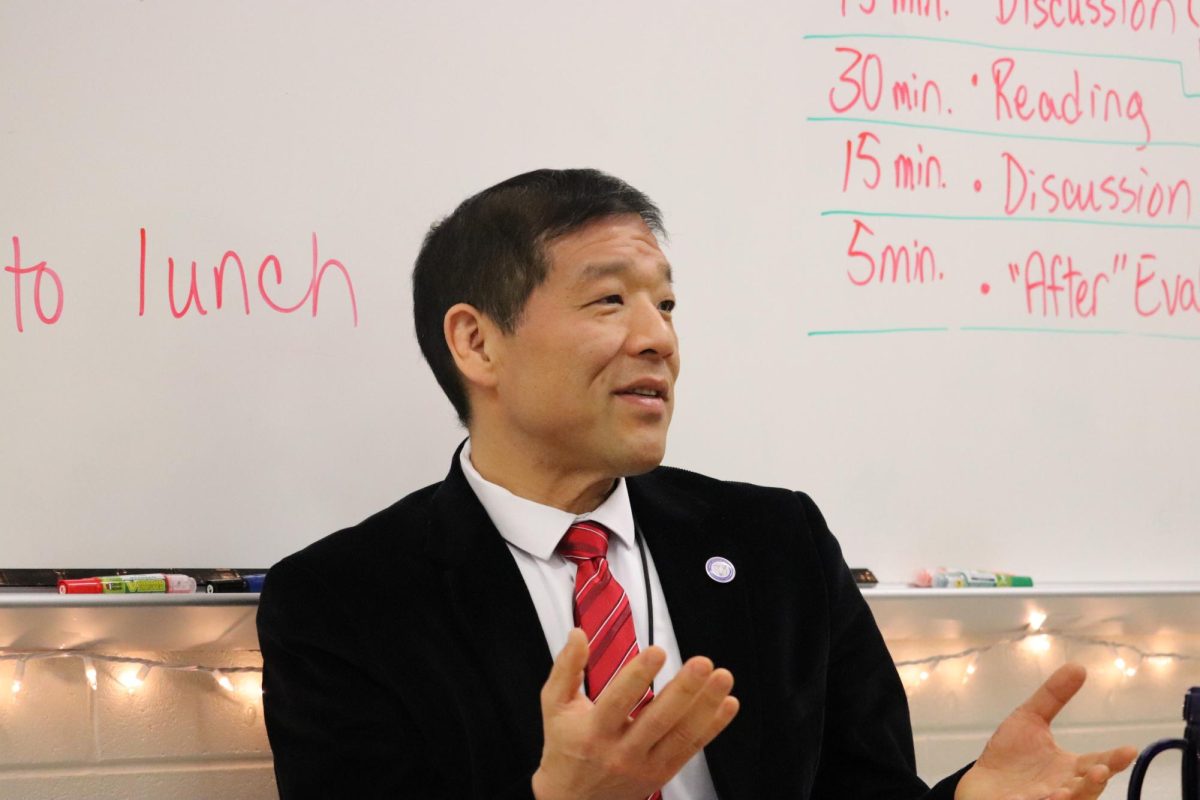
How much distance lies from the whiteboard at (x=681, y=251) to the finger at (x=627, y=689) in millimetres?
601

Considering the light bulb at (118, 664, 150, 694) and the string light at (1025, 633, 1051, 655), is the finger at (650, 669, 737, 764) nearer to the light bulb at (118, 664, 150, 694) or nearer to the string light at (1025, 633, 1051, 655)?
the light bulb at (118, 664, 150, 694)

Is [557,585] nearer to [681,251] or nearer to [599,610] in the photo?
[599,610]

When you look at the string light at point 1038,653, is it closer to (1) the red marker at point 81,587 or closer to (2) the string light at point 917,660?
(2) the string light at point 917,660

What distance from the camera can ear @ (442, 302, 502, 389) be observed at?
1378 millimetres

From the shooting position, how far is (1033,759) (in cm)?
116

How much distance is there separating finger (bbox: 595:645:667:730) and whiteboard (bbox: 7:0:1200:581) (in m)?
0.60

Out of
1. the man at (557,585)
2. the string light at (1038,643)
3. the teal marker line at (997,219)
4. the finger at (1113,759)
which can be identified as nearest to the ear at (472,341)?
the man at (557,585)

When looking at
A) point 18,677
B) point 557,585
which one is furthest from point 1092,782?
point 18,677

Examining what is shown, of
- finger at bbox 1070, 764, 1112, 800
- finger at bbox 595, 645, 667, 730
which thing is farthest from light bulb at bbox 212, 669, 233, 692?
finger at bbox 1070, 764, 1112, 800

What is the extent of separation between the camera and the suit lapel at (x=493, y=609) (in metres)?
1.27

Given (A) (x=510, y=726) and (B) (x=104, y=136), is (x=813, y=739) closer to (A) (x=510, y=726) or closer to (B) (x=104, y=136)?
(A) (x=510, y=726)

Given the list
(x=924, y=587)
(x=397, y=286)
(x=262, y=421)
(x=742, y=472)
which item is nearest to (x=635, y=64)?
(x=397, y=286)

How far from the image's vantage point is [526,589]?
1329 millimetres

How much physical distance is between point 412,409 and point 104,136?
429 millimetres
